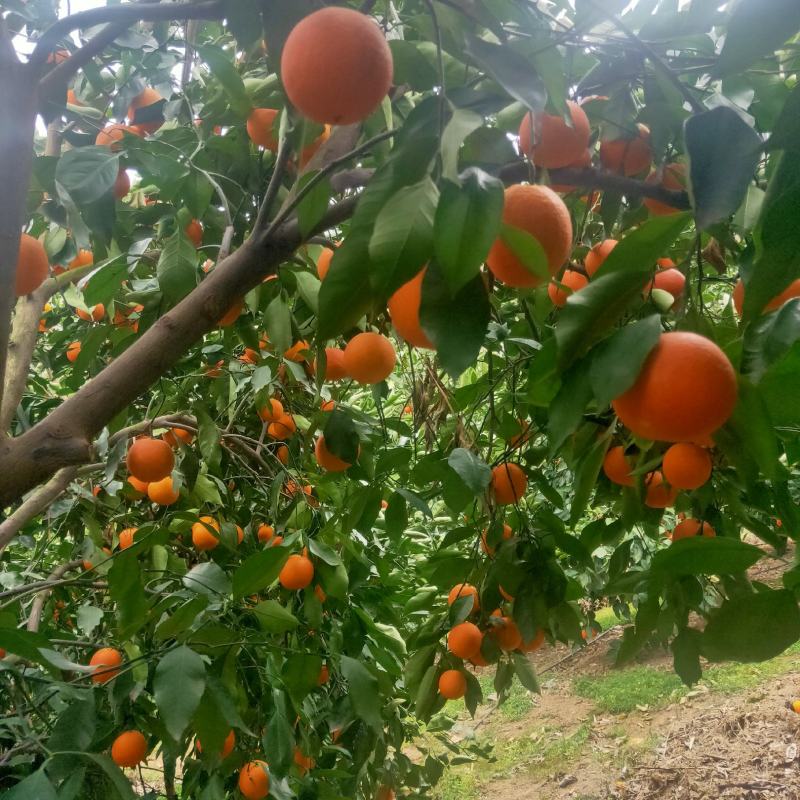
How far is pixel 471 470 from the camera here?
102 centimetres

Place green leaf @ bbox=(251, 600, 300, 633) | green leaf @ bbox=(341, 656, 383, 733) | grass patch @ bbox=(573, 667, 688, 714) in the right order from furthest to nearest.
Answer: grass patch @ bbox=(573, 667, 688, 714) → green leaf @ bbox=(341, 656, 383, 733) → green leaf @ bbox=(251, 600, 300, 633)

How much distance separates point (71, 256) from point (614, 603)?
2924 millimetres

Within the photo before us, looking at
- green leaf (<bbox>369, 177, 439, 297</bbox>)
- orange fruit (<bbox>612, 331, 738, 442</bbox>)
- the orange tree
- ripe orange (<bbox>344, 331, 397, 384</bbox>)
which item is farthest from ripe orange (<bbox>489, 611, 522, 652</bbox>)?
green leaf (<bbox>369, 177, 439, 297</bbox>)

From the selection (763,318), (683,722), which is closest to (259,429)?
(763,318)

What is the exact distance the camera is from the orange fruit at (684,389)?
451 mm

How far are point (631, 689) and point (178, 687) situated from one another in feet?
14.1

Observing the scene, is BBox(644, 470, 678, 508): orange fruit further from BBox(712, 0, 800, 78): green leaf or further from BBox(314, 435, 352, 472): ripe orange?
BBox(712, 0, 800, 78): green leaf

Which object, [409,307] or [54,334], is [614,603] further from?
[409,307]

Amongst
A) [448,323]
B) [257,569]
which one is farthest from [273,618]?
[448,323]

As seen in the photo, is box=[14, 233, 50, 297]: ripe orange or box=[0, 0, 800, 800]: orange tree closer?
box=[0, 0, 800, 800]: orange tree

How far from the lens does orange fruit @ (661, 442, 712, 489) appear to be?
2.56 feet

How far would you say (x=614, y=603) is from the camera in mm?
3316

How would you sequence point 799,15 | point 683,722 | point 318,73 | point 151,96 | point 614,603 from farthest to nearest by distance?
point 683,722, point 614,603, point 151,96, point 318,73, point 799,15

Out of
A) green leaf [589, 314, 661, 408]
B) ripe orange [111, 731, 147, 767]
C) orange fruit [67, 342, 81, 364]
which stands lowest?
ripe orange [111, 731, 147, 767]
